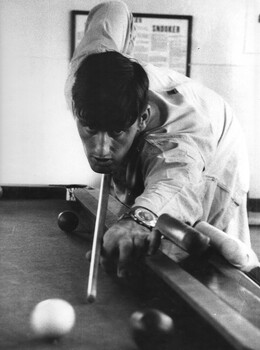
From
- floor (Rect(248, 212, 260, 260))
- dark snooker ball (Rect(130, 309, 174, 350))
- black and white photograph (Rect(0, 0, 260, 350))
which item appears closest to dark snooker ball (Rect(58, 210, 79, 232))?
black and white photograph (Rect(0, 0, 260, 350))

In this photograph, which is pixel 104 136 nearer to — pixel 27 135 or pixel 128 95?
pixel 128 95

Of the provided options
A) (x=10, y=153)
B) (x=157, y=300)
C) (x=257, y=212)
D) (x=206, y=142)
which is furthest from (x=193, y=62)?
(x=157, y=300)

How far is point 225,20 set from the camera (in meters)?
4.86

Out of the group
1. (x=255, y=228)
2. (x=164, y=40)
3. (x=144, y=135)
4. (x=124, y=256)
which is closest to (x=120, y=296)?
(x=124, y=256)

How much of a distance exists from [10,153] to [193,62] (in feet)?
6.40

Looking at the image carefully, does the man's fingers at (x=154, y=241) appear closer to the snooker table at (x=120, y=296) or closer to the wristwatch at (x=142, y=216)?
the snooker table at (x=120, y=296)

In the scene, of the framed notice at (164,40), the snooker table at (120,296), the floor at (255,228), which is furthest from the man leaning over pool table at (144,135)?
the framed notice at (164,40)

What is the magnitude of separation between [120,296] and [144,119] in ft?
3.27

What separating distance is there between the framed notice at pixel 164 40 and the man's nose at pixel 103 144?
118 inches

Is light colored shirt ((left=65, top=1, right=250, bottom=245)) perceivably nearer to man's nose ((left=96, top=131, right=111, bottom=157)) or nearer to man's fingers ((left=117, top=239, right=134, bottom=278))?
man's nose ((left=96, top=131, right=111, bottom=157))

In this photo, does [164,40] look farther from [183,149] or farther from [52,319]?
[52,319]

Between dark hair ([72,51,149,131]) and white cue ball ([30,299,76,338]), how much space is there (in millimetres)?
930

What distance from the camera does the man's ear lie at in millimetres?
2039

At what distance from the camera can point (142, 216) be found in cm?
164
